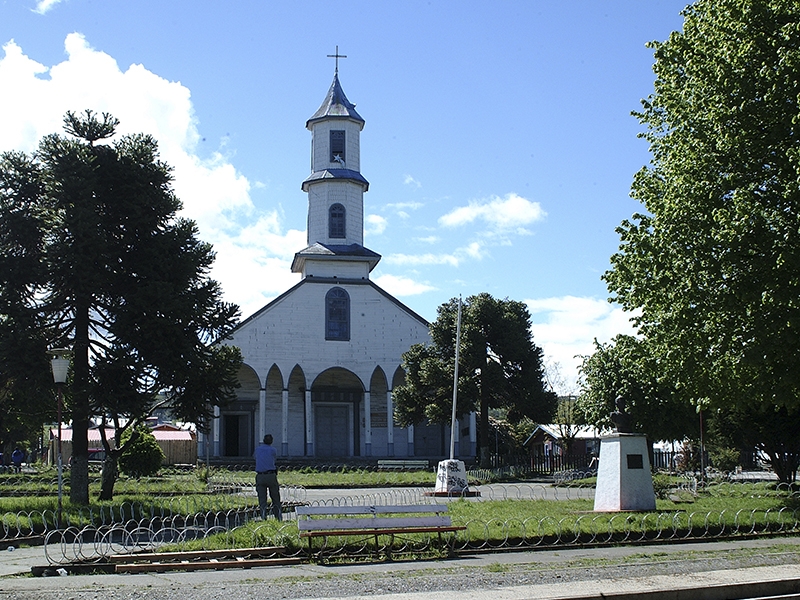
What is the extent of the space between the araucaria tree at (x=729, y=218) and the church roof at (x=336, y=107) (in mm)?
29576

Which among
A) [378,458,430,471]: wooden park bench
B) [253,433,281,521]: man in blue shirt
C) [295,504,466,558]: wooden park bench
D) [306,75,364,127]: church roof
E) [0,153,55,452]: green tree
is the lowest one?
[378,458,430,471]: wooden park bench

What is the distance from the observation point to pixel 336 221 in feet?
149

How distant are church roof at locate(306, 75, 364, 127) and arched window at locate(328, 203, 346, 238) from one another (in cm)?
511

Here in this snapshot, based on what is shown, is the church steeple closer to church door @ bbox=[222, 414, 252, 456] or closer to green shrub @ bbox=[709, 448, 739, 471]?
church door @ bbox=[222, 414, 252, 456]

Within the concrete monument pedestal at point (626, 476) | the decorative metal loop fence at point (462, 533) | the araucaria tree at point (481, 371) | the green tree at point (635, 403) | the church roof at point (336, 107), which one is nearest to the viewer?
the decorative metal loop fence at point (462, 533)

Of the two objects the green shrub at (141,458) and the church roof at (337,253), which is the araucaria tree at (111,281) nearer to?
the green shrub at (141,458)

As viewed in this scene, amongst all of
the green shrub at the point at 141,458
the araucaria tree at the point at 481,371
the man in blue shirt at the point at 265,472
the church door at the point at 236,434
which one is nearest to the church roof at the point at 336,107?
the araucaria tree at the point at 481,371

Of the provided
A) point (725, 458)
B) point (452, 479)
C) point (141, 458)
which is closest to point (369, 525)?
point (452, 479)

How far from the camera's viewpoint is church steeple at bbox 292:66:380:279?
44.3 m

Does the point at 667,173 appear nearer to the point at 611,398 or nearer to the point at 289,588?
the point at 611,398

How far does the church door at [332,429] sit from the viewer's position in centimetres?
4509

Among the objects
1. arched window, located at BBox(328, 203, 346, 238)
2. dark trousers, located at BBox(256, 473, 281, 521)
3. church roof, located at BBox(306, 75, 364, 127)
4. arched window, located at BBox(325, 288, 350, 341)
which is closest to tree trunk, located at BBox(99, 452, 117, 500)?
dark trousers, located at BBox(256, 473, 281, 521)

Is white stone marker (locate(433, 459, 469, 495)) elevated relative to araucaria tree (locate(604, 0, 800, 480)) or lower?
lower

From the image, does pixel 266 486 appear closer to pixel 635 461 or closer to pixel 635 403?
pixel 635 461
